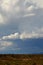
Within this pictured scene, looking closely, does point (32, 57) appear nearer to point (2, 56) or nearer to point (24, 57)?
point (24, 57)

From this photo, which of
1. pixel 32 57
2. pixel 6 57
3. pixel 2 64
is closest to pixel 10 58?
pixel 6 57

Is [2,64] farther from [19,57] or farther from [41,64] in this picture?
[19,57]

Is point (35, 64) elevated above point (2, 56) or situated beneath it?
situated beneath

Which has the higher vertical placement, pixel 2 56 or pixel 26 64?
pixel 2 56

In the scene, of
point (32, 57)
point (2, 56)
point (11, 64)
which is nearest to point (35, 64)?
point (11, 64)

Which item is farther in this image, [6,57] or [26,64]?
[6,57]

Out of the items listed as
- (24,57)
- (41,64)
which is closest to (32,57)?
(24,57)

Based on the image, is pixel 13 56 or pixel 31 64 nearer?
pixel 31 64

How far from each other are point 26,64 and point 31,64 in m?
1.46

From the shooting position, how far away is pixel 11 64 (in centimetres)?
5556

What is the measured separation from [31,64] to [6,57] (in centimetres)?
1858

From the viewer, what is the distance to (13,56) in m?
72.8

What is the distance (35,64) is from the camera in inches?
2196

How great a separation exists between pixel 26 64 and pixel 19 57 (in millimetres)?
16339
